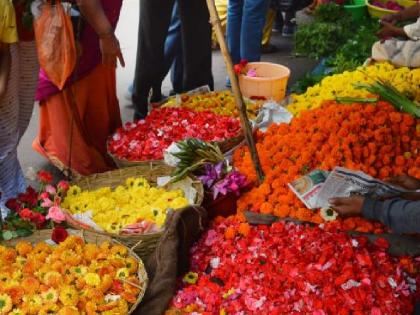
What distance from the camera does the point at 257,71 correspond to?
4.55m

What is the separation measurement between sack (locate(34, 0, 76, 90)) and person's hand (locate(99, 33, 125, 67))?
37 cm

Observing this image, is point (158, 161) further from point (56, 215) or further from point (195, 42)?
point (195, 42)

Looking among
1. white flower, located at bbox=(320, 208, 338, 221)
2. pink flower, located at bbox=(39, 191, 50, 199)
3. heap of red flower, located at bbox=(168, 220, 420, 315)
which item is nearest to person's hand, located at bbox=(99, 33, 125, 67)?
pink flower, located at bbox=(39, 191, 50, 199)

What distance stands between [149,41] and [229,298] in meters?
2.61

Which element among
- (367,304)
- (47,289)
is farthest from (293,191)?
(47,289)

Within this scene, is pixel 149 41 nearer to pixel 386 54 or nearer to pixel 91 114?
pixel 91 114

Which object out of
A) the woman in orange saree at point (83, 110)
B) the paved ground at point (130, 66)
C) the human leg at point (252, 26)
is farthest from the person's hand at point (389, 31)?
the woman in orange saree at point (83, 110)

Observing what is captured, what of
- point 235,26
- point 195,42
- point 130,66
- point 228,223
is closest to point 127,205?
point 228,223

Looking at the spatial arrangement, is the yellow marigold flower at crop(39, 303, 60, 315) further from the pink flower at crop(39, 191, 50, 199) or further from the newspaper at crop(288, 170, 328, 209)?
the newspaper at crop(288, 170, 328, 209)

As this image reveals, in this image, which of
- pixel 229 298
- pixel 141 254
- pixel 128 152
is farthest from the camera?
pixel 128 152

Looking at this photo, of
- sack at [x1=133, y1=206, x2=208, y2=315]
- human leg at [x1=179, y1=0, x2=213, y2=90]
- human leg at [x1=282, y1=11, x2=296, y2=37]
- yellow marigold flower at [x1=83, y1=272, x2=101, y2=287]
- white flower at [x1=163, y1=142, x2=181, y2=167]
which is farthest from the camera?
human leg at [x1=282, y1=11, x2=296, y2=37]

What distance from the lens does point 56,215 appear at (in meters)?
2.42

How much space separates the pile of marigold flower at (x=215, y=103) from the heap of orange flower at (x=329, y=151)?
680 millimetres

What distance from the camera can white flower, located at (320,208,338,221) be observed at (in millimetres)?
2631
